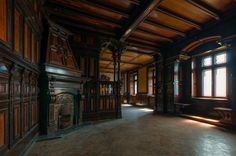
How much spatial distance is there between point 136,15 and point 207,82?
15.5 ft

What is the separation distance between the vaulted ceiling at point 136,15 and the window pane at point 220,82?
2132mm

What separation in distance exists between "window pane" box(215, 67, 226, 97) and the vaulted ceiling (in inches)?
84.0

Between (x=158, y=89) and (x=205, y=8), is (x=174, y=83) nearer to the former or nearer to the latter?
(x=158, y=89)

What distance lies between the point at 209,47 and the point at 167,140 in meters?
4.86

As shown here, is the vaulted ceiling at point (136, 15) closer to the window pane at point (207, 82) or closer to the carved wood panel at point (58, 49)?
the carved wood panel at point (58, 49)

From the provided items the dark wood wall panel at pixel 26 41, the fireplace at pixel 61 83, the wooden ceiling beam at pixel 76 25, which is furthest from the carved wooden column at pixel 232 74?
the dark wood wall panel at pixel 26 41

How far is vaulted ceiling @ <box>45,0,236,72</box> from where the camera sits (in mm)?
4086

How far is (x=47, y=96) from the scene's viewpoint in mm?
3807

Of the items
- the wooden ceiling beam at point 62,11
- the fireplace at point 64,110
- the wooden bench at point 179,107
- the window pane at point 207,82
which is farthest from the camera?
the wooden bench at point 179,107

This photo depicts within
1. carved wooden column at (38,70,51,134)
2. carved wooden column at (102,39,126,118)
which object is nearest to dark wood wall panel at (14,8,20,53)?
carved wooden column at (38,70,51,134)

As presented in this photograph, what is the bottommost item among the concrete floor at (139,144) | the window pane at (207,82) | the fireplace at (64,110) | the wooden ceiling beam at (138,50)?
the concrete floor at (139,144)

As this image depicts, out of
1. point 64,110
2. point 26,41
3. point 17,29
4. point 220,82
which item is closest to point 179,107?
point 220,82

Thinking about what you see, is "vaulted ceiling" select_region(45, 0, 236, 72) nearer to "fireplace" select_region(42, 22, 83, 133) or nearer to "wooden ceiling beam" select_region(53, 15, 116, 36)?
"wooden ceiling beam" select_region(53, 15, 116, 36)

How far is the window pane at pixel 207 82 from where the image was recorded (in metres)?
6.35
